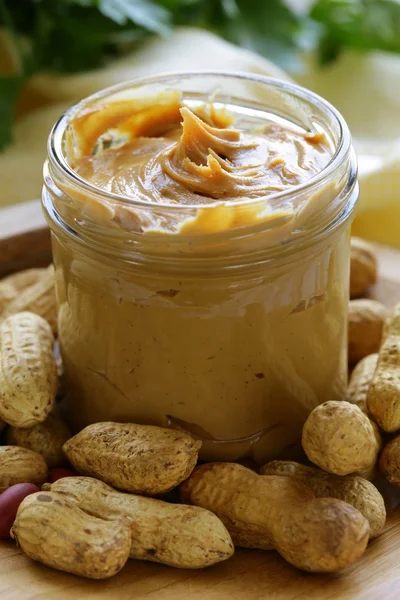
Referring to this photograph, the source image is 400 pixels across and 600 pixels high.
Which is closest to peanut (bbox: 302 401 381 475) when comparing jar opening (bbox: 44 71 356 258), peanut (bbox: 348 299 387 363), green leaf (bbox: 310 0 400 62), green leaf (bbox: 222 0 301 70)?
jar opening (bbox: 44 71 356 258)

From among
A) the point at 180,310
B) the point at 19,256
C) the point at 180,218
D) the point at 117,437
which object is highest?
the point at 180,218

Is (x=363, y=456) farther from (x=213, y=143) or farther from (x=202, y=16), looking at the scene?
(x=202, y=16)

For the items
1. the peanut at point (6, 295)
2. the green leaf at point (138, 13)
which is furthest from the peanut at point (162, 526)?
the green leaf at point (138, 13)

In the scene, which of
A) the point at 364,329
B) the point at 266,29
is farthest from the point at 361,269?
the point at 266,29

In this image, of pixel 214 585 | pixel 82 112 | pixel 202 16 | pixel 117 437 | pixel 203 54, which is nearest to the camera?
pixel 214 585

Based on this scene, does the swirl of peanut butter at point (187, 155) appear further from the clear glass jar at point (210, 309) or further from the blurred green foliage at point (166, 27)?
the blurred green foliage at point (166, 27)

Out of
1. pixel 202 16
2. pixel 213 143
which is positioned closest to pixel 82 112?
pixel 213 143

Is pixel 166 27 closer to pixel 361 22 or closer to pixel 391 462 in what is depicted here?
pixel 361 22
